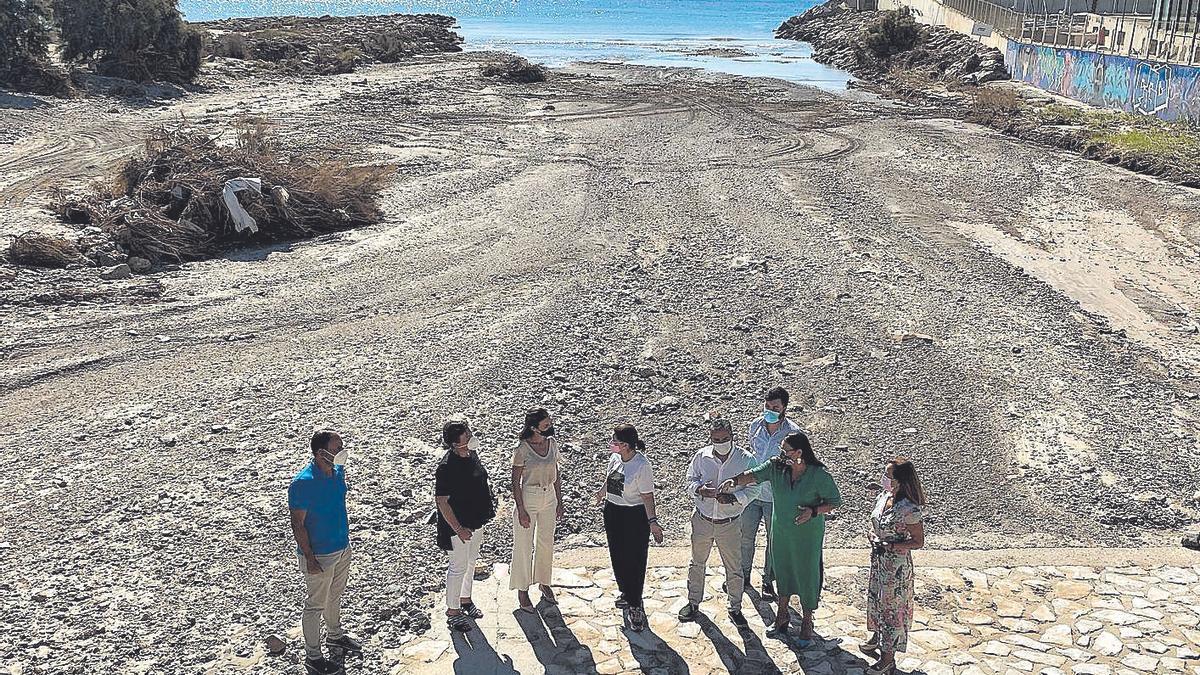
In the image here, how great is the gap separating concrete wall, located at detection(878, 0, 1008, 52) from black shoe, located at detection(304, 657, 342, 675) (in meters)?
51.9

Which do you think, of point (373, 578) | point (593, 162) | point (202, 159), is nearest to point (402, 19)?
point (593, 162)

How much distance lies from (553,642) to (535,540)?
79cm

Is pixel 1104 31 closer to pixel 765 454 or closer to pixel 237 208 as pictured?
pixel 237 208

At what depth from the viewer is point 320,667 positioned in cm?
693

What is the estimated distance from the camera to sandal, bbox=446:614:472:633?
24.5 ft

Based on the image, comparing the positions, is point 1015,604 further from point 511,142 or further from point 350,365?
point 511,142

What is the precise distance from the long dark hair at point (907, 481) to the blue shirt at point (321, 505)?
3.62m

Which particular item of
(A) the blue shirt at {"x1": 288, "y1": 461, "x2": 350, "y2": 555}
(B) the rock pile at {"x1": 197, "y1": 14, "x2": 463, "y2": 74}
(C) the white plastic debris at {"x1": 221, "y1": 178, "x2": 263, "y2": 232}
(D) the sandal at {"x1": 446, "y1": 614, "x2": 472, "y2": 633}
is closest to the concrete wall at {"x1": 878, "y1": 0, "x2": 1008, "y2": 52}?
(B) the rock pile at {"x1": 197, "y1": 14, "x2": 463, "y2": 74}

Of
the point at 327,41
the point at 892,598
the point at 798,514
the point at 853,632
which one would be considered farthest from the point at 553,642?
the point at 327,41

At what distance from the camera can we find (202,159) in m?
20.3

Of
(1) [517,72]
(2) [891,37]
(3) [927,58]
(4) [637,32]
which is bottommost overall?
(1) [517,72]

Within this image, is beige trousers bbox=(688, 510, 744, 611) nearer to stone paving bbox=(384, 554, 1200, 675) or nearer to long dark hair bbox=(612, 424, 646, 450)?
stone paving bbox=(384, 554, 1200, 675)

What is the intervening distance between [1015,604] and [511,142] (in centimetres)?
2557

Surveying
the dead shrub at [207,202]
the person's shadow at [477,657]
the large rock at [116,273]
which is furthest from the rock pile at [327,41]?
the person's shadow at [477,657]
